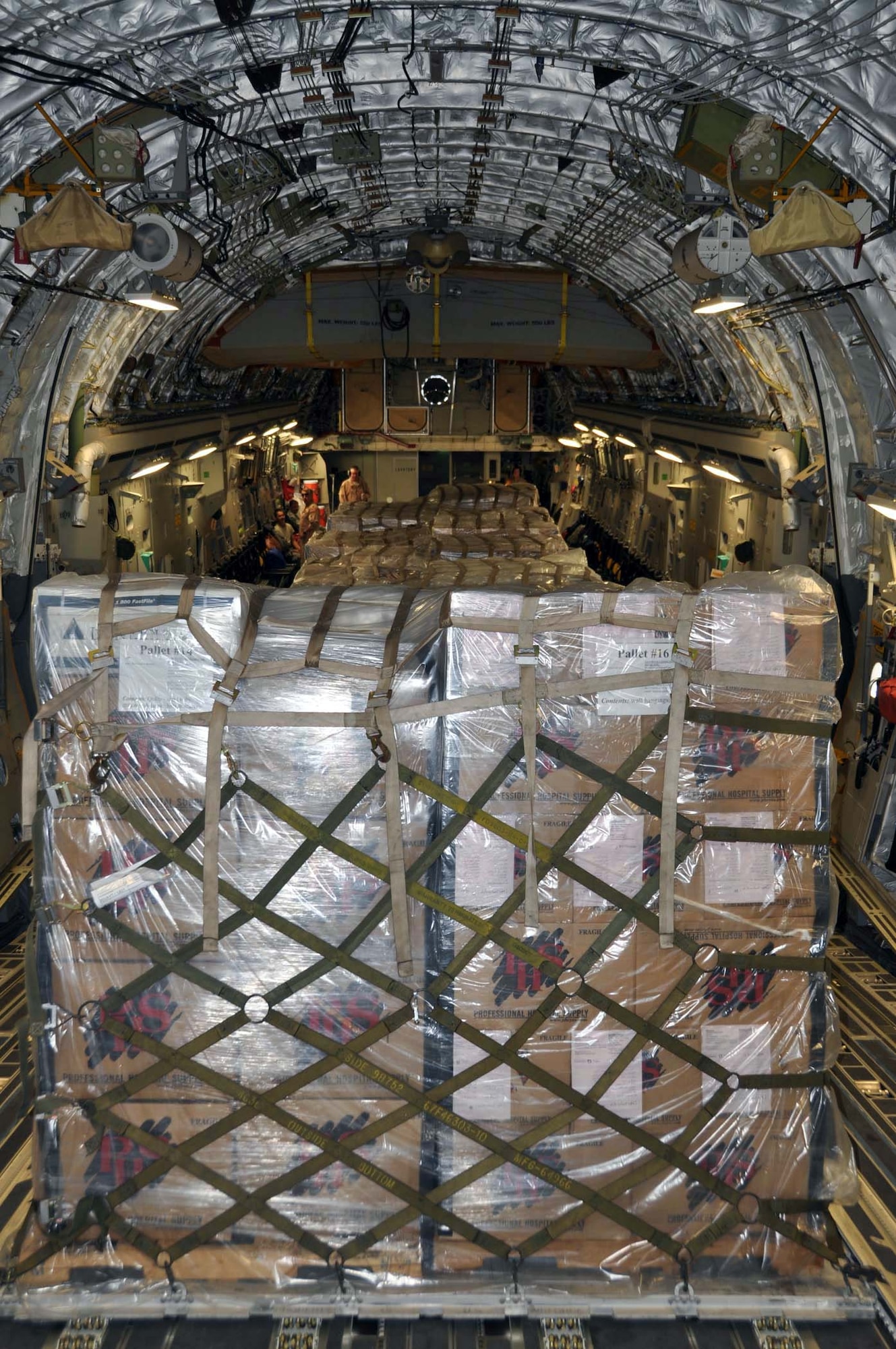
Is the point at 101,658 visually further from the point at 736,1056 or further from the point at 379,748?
the point at 736,1056

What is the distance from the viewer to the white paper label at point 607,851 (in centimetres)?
455

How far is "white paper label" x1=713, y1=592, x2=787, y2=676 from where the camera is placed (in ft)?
14.9

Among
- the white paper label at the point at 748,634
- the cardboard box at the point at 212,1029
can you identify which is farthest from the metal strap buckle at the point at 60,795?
the white paper label at the point at 748,634

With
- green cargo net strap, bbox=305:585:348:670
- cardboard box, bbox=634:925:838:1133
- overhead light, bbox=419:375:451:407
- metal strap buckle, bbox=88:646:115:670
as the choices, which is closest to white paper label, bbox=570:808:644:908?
cardboard box, bbox=634:925:838:1133

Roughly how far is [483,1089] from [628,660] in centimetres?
175

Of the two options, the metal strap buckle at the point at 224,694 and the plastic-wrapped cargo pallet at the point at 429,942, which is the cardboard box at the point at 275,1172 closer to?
the plastic-wrapped cargo pallet at the point at 429,942

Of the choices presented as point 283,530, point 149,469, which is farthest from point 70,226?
point 283,530

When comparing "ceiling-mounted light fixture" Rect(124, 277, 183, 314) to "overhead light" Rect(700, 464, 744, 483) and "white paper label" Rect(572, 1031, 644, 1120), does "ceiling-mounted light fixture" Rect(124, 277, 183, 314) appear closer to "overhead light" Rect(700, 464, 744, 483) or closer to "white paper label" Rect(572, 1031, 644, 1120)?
"overhead light" Rect(700, 464, 744, 483)

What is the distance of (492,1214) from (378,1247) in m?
0.46

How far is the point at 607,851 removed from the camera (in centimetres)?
456

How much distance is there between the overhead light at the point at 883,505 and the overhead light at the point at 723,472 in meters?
4.69

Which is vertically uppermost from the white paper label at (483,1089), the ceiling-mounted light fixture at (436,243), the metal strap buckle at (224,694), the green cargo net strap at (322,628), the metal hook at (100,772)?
the ceiling-mounted light fixture at (436,243)

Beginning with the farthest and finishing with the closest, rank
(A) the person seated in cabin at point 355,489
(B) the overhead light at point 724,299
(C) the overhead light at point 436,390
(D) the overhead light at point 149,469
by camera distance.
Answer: (C) the overhead light at point 436,390 → (A) the person seated in cabin at point 355,489 → (D) the overhead light at point 149,469 → (B) the overhead light at point 724,299

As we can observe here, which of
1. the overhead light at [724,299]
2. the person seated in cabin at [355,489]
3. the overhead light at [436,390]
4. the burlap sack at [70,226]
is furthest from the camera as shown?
the overhead light at [436,390]
